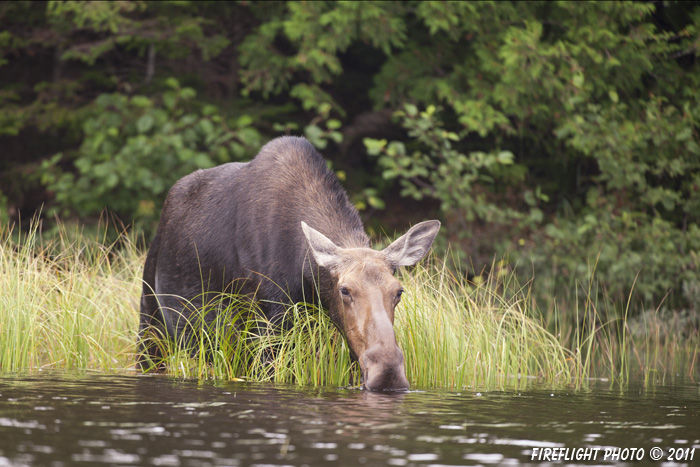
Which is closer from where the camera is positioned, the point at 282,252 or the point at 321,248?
the point at 321,248

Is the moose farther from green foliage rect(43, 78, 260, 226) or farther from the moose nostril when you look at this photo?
green foliage rect(43, 78, 260, 226)

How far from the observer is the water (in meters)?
3.67

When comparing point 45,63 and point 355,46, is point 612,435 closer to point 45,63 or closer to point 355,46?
point 355,46

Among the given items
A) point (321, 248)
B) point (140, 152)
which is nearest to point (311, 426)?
point (321, 248)

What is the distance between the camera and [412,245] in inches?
256

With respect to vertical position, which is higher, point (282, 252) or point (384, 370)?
point (282, 252)

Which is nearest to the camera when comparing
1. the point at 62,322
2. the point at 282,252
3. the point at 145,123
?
the point at 282,252

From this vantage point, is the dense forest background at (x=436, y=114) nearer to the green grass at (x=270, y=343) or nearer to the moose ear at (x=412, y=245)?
the green grass at (x=270, y=343)

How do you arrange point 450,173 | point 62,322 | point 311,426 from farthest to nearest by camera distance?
point 450,173 → point 62,322 → point 311,426

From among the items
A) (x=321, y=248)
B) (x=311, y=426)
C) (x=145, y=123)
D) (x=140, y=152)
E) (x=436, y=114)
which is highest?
(x=436, y=114)

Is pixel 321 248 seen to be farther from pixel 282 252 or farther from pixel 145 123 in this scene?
pixel 145 123

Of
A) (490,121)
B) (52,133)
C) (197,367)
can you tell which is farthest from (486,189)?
(197,367)

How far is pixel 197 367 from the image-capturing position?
275 inches

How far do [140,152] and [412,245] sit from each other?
9598 millimetres
